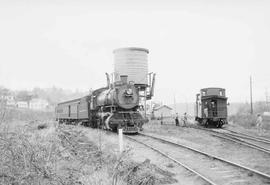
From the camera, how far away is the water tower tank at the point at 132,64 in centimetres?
2328

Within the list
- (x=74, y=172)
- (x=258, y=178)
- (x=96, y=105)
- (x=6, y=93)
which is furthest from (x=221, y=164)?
(x=96, y=105)

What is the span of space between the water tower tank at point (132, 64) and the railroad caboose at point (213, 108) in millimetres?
A: 6560

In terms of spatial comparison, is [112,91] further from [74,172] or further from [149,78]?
[74,172]

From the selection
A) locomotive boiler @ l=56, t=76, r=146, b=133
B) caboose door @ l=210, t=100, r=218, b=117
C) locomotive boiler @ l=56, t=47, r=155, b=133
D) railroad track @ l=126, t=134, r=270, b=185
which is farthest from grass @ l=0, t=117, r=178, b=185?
caboose door @ l=210, t=100, r=218, b=117

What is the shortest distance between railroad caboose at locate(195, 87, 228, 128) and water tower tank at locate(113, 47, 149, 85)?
21.5 feet

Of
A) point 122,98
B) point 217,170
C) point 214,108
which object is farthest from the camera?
point 214,108

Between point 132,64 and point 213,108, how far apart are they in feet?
27.6

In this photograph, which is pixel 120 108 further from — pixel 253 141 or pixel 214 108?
pixel 214 108

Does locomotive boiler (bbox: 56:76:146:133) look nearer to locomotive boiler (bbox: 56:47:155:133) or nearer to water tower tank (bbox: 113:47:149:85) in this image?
locomotive boiler (bbox: 56:47:155:133)

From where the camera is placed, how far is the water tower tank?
23.3 meters

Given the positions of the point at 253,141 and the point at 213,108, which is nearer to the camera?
the point at 253,141

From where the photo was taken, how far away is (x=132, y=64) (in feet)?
77.2

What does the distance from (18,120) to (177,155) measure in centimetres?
583

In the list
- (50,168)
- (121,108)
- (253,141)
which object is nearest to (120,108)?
(121,108)
